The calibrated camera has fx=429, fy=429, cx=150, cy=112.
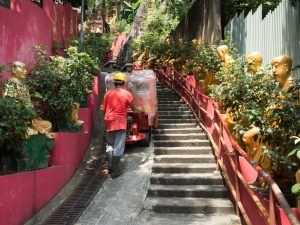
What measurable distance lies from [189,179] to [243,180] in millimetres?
1937

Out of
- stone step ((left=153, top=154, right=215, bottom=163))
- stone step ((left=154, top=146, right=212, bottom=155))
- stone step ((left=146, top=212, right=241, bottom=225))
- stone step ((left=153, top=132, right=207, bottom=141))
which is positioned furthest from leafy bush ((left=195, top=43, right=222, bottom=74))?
stone step ((left=146, top=212, right=241, bottom=225))

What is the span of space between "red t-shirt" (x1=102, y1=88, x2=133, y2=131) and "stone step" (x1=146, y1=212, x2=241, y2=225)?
72.9 inches

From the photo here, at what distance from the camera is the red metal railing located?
158 inches

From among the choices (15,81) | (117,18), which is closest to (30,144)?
(15,81)

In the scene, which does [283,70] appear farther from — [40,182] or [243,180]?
[40,182]

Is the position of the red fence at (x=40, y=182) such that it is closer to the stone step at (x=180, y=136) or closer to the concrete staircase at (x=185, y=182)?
the concrete staircase at (x=185, y=182)

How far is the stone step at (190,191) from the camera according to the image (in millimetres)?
6691

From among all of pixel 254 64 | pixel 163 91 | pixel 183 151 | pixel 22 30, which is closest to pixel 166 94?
pixel 163 91

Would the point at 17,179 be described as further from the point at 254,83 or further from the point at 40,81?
the point at 254,83

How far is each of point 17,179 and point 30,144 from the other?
80 centimetres

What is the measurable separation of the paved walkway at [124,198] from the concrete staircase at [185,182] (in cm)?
15

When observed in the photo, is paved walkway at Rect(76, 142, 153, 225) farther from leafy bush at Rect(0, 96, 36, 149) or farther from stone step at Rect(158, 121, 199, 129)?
stone step at Rect(158, 121, 199, 129)

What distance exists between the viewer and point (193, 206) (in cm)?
629

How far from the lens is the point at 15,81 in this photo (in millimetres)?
6391
